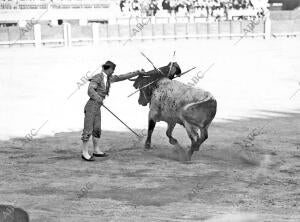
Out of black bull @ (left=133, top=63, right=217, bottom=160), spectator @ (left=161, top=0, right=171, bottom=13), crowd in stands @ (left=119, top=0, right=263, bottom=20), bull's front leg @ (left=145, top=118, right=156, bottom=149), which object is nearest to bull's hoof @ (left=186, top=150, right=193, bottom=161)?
black bull @ (left=133, top=63, right=217, bottom=160)

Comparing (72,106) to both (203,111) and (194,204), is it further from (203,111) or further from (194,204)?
(194,204)

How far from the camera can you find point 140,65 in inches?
885

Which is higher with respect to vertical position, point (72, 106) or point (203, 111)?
point (203, 111)

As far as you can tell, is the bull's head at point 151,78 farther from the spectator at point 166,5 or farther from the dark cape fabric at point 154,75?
the spectator at point 166,5

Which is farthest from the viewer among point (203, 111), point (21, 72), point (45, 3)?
point (45, 3)

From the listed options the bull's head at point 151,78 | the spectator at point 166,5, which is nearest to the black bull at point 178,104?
the bull's head at point 151,78

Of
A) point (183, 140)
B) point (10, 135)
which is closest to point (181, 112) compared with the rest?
point (183, 140)

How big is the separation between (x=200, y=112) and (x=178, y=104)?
311mm

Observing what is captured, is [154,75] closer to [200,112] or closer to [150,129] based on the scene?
[150,129]

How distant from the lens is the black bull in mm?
7355

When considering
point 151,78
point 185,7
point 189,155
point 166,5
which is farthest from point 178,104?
point 185,7

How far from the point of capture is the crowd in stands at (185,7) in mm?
48688

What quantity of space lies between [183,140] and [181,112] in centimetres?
185

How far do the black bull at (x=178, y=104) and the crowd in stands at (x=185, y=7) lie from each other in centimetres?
4033
